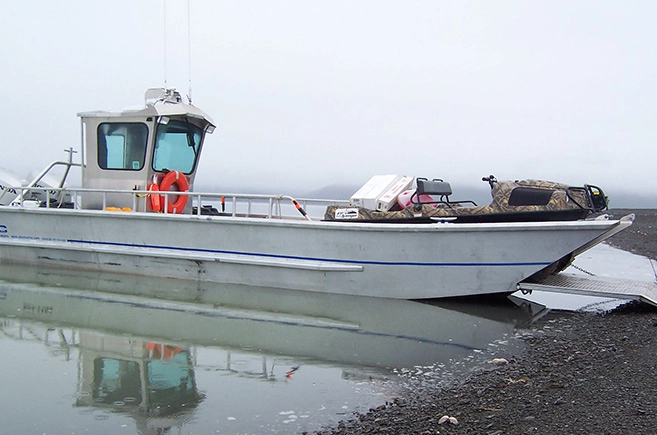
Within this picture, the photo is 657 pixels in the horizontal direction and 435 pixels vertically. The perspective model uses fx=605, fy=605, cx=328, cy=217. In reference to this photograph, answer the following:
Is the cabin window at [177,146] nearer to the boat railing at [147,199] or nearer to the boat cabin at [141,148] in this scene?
the boat cabin at [141,148]

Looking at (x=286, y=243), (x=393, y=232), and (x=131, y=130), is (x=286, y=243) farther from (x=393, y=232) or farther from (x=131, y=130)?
(x=131, y=130)

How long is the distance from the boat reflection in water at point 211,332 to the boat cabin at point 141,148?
1.51m

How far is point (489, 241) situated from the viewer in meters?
7.26

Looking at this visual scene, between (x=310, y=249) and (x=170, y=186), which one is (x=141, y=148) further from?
(x=310, y=249)

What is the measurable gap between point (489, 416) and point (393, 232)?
4.12 meters

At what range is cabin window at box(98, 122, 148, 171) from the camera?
31.2ft

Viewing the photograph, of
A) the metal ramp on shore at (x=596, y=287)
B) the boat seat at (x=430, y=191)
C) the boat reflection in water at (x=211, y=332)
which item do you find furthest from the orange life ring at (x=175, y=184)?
the metal ramp on shore at (x=596, y=287)

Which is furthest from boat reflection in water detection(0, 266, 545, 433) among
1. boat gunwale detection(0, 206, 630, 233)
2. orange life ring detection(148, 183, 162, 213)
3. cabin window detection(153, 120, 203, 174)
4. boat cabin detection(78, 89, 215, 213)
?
cabin window detection(153, 120, 203, 174)

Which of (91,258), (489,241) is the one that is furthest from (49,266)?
(489,241)

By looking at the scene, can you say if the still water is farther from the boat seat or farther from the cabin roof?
the cabin roof

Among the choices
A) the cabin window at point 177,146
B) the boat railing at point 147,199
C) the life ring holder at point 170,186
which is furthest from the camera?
the cabin window at point 177,146

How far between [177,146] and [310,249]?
3282 millimetres

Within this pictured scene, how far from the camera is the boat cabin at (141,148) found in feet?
31.0

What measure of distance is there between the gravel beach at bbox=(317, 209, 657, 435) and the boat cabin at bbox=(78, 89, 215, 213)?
621cm
